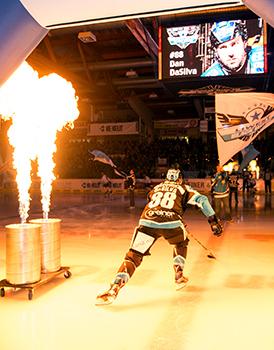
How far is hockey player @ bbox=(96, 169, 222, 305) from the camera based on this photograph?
4828 millimetres

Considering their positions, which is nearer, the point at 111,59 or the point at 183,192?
the point at 183,192

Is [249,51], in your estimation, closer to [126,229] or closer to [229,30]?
[229,30]

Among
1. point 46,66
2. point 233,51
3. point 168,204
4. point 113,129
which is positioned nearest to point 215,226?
point 168,204

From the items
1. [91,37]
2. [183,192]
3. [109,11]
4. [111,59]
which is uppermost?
[111,59]

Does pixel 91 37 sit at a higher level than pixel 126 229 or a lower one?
higher

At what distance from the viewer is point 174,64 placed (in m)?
13.0

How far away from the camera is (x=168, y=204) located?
5.19 m

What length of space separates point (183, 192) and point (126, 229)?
5757 millimetres

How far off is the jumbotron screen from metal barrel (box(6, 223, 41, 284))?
9185mm

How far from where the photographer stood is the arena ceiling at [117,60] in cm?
1413

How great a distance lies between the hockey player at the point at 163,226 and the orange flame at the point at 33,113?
194 centimetres

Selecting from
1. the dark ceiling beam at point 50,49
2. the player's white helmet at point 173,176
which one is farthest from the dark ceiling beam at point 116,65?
the player's white helmet at point 173,176

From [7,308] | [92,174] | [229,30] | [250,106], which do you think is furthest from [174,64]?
[92,174]

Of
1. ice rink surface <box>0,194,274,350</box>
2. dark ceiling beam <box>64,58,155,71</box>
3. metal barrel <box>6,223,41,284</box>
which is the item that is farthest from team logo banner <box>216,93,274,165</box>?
dark ceiling beam <box>64,58,155,71</box>
